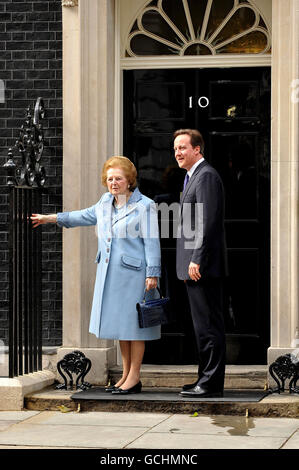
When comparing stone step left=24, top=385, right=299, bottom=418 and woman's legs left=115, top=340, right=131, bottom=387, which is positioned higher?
woman's legs left=115, top=340, right=131, bottom=387

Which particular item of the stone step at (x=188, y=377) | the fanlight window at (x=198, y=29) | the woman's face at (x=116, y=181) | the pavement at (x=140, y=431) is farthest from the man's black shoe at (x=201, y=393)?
the fanlight window at (x=198, y=29)

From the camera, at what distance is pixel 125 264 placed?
881 centimetres

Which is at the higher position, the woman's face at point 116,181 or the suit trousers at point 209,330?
the woman's face at point 116,181

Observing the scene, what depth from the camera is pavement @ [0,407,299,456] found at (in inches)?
282

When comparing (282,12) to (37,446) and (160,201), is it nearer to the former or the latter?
(160,201)

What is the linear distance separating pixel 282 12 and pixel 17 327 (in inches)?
140

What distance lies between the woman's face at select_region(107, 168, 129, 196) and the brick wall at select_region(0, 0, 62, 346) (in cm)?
117

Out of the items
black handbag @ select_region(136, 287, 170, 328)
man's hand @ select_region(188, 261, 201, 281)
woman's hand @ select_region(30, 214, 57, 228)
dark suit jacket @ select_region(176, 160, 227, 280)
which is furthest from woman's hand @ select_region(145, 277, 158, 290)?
woman's hand @ select_region(30, 214, 57, 228)

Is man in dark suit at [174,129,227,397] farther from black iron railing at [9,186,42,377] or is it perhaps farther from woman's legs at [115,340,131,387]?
black iron railing at [9,186,42,377]

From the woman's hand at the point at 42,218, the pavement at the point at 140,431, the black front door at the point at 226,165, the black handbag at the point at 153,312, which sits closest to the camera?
the pavement at the point at 140,431

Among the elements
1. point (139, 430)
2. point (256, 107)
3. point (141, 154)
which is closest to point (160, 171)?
point (141, 154)

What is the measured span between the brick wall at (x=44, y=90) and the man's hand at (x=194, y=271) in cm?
180

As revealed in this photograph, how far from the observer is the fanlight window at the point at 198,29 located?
9.84 m

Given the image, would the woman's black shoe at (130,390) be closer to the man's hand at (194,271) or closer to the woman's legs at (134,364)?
the woman's legs at (134,364)
